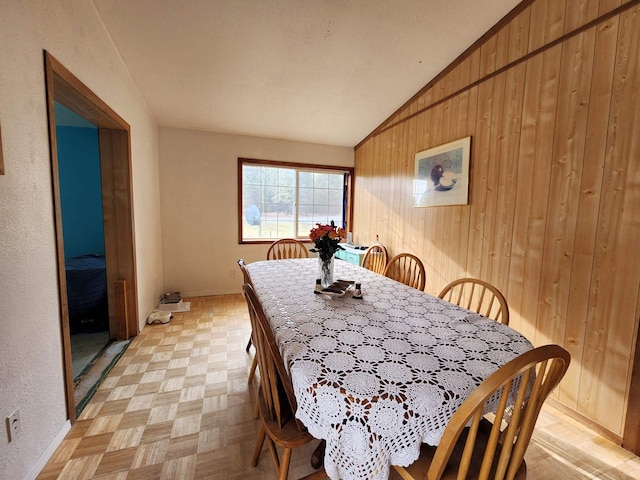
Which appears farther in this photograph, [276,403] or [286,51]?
[286,51]

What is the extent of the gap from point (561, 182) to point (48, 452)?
126 inches

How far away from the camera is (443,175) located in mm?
2660

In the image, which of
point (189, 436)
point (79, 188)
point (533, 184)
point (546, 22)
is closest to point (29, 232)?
point (189, 436)

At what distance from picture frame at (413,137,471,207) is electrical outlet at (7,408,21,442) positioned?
3012 millimetres

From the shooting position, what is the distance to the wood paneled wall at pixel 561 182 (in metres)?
1.50

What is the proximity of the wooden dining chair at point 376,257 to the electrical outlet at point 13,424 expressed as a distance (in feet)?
8.12

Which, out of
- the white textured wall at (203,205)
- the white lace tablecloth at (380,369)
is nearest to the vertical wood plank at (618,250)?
the white lace tablecloth at (380,369)

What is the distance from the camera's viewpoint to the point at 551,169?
5.99ft

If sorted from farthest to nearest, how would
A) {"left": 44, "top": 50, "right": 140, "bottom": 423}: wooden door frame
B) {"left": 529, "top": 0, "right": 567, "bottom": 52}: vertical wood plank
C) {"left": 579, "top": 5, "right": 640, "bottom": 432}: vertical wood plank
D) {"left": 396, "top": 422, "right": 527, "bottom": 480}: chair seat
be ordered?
{"left": 44, "top": 50, "right": 140, "bottom": 423}: wooden door frame → {"left": 529, "top": 0, "right": 567, "bottom": 52}: vertical wood plank → {"left": 579, "top": 5, "right": 640, "bottom": 432}: vertical wood plank → {"left": 396, "top": 422, "right": 527, "bottom": 480}: chair seat

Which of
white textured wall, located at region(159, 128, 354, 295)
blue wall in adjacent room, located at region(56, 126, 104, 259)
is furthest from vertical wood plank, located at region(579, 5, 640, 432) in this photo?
blue wall in adjacent room, located at region(56, 126, 104, 259)

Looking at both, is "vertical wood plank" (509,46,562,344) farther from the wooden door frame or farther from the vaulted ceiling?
the wooden door frame

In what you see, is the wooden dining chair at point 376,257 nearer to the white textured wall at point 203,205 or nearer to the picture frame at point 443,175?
the picture frame at point 443,175

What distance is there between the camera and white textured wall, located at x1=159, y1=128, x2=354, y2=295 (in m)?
3.74

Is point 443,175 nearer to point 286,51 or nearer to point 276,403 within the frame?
point 286,51
